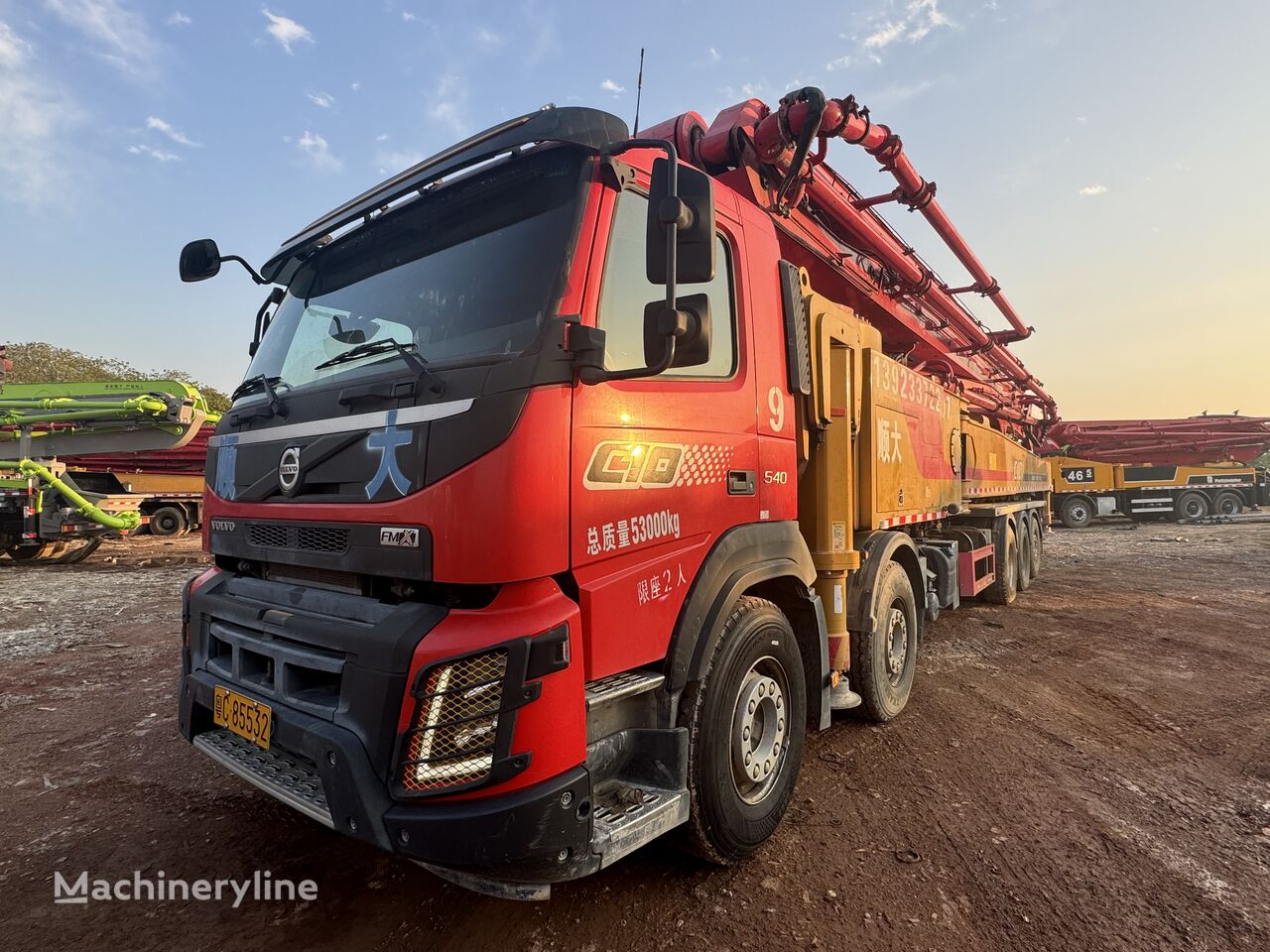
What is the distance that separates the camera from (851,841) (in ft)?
9.29

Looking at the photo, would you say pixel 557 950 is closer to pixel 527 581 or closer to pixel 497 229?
pixel 527 581

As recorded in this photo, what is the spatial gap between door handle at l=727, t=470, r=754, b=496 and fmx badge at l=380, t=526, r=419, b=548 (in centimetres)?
125

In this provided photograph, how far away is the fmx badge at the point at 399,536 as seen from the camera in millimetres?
1978

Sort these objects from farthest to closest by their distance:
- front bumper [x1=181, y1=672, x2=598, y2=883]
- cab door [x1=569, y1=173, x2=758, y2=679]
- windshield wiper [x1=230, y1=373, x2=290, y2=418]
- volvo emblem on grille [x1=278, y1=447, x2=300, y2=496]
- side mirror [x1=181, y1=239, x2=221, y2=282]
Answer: side mirror [x1=181, y1=239, x2=221, y2=282], windshield wiper [x1=230, y1=373, x2=290, y2=418], volvo emblem on grille [x1=278, y1=447, x2=300, y2=496], cab door [x1=569, y1=173, x2=758, y2=679], front bumper [x1=181, y1=672, x2=598, y2=883]

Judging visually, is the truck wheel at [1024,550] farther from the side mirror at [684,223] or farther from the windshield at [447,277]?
the windshield at [447,277]

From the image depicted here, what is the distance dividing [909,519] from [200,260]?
4.50 m

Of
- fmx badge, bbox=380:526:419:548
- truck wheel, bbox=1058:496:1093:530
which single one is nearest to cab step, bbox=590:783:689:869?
fmx badge, bbox=380:526:419:548

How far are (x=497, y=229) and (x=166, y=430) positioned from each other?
42.0 feet

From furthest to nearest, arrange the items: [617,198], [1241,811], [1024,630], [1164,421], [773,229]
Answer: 1. [1164,421]
2. [1024,630]
3. [773,229]
4. [1241,811]
5. [617,198]

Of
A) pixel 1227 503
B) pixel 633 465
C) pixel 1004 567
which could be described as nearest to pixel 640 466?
pixel 633 465

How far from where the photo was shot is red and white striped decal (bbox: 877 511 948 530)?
165 inches

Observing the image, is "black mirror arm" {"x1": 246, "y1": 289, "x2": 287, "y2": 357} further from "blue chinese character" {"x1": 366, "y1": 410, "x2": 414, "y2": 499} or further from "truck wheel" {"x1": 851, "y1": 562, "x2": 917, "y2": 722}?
"truck wheel" {"x1": 851, "y1": 562, "x2": 917, "y2": 722}

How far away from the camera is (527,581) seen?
1.92 metres

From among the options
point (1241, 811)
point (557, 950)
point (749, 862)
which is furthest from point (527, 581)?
point (1241, 811)
